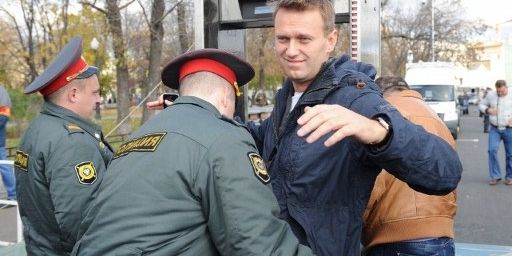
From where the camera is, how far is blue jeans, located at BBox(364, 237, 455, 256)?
2.59 m

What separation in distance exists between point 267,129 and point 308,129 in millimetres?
791

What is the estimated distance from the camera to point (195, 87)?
1909mm

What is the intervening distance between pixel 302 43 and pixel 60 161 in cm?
135

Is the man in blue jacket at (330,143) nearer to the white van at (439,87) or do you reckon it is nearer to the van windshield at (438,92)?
the white van at (439,87)

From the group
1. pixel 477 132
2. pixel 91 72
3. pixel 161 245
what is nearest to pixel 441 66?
pixel 477 132

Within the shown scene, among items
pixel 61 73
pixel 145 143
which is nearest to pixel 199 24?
pixel 61 73

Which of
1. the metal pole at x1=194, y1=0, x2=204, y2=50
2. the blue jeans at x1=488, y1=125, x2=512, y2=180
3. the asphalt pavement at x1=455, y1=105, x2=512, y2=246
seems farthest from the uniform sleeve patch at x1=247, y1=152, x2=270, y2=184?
the blue jeans at x1=488, y1=125, x2=512, y2=180

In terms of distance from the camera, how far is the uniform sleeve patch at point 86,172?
273 cm

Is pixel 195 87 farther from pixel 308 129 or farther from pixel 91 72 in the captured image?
pixel 91 72

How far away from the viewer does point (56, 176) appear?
273 centimetres

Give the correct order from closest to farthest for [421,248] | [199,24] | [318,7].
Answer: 1. [318,7]
2. [421,248]
3. [199,24]

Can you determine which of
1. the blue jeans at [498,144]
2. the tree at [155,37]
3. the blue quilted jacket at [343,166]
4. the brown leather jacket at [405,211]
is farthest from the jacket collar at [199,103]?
the tree at [155,37]

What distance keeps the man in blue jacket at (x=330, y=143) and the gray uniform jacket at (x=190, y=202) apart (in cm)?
24

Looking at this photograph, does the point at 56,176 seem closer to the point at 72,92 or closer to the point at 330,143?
the point at 72,92
